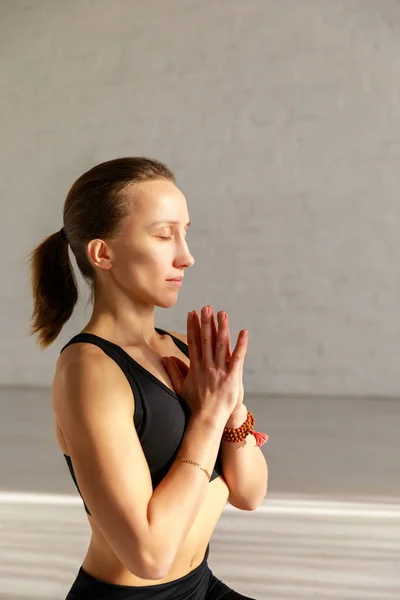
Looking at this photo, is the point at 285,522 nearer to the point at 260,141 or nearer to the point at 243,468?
the point at 243,468

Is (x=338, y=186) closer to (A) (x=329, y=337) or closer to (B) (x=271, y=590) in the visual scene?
(A) (x=329, y=337)

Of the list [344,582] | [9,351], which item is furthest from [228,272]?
[344,582]

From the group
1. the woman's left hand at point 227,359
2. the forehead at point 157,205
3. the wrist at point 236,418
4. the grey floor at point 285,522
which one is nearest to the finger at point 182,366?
the woman's left hand at point 227,359

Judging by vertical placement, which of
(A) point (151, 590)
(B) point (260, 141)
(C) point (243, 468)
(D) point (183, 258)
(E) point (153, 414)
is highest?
(B) point (260, 141)

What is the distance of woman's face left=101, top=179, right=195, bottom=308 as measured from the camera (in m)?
1.16

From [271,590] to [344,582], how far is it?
0.24m

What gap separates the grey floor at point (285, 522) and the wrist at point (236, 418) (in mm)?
1328

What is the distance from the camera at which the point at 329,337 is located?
5594 mm

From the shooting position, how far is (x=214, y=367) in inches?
44.0

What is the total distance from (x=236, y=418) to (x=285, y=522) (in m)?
1.89

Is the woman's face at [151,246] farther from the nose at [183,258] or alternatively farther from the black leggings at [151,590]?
the black leggings at [151,590]

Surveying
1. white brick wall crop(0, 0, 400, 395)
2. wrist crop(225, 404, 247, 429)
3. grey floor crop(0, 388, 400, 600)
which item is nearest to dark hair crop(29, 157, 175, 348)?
wrist crop(225, 404, 247, 429)

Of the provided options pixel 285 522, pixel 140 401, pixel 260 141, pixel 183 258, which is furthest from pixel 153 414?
pixel 260 141

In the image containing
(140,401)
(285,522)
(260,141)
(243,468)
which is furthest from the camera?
(260,141)
